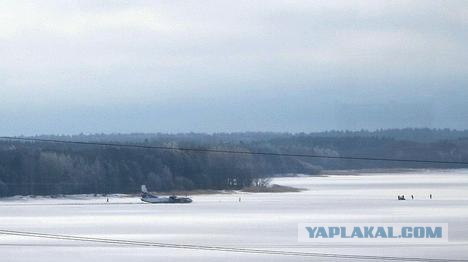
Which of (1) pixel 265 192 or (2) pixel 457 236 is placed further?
(1) pixel 265 192

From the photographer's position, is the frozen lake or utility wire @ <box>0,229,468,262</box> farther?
the frozen lake

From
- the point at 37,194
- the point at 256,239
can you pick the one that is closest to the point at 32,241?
the point at 256,239

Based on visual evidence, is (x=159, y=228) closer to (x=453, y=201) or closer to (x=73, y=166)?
(x=453, y=201)

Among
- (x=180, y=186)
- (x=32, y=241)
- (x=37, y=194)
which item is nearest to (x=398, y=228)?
(x=32, y=241)

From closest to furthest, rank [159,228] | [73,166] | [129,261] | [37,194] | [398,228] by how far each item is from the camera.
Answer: [129,261] → [398,228] → [159,228] → [37,194] → [73,166]

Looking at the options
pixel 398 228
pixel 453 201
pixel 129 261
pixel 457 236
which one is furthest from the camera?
pixel 453 201

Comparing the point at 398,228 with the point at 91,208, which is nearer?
the point at 398,228

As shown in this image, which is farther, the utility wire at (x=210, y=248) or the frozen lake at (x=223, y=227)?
the frozen lake at (x=223, y=227)

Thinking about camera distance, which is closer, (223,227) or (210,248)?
(210,248)

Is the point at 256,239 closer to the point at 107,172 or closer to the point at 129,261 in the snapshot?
the point at 129,261
